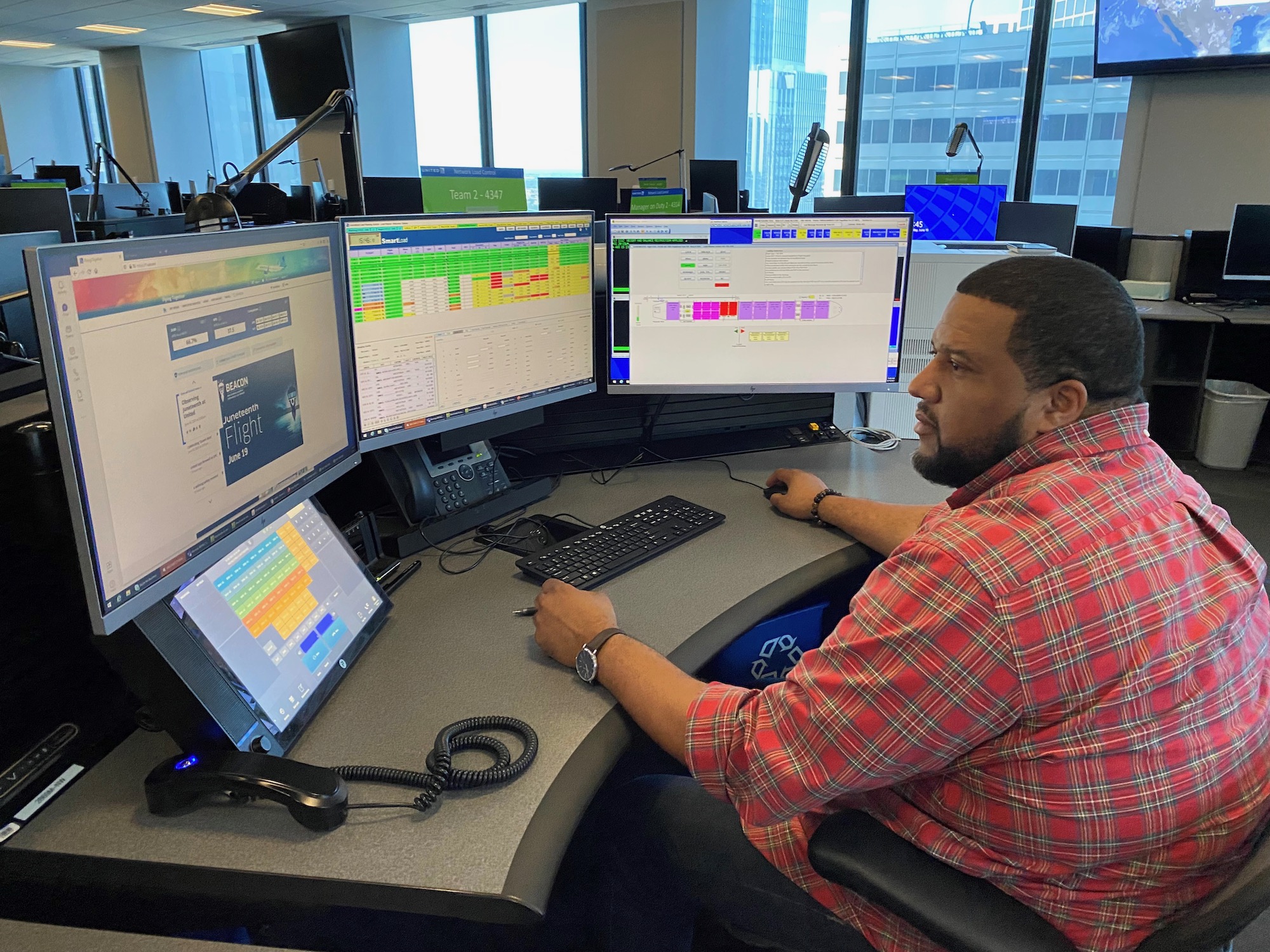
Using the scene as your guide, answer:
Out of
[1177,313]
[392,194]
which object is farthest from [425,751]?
[392,194]

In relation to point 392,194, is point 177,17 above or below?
above

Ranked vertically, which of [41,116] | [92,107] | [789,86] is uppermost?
[92,107]

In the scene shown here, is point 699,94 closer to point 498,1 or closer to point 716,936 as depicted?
point 498,1

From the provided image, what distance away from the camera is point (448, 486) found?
61.6 inches

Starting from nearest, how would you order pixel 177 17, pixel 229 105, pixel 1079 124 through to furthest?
pixel 1079 124, pixel 177 17, pixel 229 105

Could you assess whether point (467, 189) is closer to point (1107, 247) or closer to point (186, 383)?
point (186, 383)

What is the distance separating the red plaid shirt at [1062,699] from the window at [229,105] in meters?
11.5

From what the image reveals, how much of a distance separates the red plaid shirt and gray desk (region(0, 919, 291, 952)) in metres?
0.53

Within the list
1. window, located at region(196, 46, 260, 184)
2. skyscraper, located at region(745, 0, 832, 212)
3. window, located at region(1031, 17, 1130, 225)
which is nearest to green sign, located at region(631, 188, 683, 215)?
window, located at region(1031, 17, 1130, 225)

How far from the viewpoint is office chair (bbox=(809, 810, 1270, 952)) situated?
0.77 metres

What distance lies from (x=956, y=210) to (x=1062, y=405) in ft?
12.6

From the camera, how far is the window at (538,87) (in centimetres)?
813

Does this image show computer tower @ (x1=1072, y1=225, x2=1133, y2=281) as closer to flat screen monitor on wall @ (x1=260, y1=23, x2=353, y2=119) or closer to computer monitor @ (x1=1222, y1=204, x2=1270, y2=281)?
computer monitor @ (x1=1222, y1=204, x2=1270, y2=281)

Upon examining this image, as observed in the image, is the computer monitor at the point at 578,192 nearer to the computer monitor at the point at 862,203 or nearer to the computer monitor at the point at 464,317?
the computer monitor at the point at 862,203
